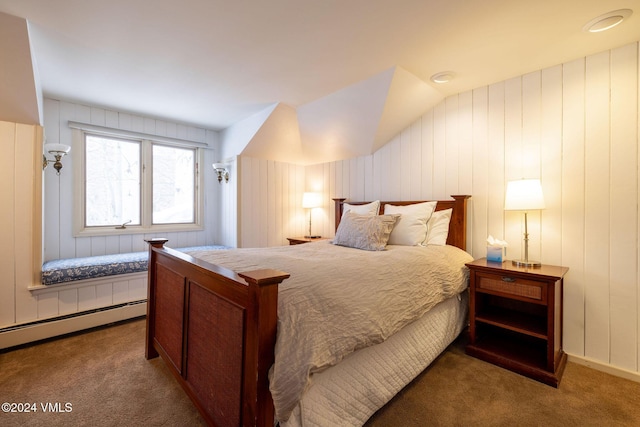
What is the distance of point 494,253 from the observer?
2.31 m

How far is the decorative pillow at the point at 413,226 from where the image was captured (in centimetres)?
259

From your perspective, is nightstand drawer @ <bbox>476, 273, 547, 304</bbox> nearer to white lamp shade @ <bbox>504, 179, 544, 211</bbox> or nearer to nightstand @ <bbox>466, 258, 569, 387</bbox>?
nightstand @ <bbox>466, 258, 569, 387</bbox>

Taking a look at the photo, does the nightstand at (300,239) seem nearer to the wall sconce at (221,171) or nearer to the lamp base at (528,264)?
the wall sconce at (221,171)

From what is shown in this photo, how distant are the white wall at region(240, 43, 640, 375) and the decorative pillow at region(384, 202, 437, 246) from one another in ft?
0.97

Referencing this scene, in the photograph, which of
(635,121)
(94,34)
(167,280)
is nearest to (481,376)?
(635,121)

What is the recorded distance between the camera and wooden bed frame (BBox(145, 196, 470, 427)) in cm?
108

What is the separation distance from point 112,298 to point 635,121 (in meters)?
4.63

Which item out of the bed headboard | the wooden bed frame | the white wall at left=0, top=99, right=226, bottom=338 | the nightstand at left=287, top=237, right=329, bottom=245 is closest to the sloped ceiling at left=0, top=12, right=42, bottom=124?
the white wall at left=0, top=99, right=226, bottom=338

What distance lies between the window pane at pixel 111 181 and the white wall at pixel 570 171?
349 centimetres

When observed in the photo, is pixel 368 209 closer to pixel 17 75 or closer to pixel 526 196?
pixel 526 196

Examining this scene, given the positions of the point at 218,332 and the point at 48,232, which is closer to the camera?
the point at 218,332

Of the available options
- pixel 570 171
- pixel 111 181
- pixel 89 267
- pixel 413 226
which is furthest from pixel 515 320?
pixel 111 181

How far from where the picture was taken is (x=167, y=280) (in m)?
1.96

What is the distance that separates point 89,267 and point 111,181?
1.21m
